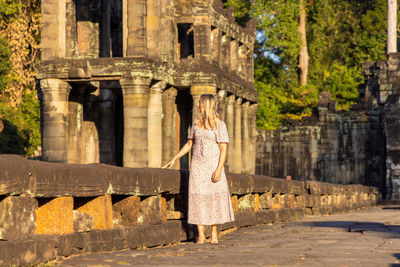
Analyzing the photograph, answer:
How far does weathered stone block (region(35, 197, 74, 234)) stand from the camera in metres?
7.78

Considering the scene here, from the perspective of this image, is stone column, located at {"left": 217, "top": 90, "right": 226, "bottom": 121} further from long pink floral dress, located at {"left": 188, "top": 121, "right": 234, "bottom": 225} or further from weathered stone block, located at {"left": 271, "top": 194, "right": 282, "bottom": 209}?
long pink floral dress, located at {"left": 188, "top": 121, "right": 234, "bottom": 225}

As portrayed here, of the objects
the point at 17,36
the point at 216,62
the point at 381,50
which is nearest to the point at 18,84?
the point at 17,36

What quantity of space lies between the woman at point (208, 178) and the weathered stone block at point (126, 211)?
1266 millimetres

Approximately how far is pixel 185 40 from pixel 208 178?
32752mm

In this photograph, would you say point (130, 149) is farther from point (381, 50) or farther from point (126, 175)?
point (381, 50)

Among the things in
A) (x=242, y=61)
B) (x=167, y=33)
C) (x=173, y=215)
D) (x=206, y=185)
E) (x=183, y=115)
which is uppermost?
(x=242, y=61)

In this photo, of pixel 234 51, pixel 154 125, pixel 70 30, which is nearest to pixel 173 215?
pixel 154 125

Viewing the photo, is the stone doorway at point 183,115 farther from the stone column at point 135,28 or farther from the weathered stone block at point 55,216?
the weathered stone block at point 55,216

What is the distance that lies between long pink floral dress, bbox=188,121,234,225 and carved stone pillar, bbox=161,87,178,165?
95.6 feet

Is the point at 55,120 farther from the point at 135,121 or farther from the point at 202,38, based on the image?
the point at 202,38

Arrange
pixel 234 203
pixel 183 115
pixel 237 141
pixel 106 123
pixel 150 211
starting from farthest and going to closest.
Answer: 1. pixel 237 141
2. pixel 183 115
3. pixel 106 123
4. pixel 234 203
5. pixel 150 211

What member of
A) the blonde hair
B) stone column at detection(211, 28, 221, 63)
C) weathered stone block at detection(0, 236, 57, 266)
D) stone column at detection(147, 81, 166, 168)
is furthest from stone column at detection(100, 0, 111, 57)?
weathered stone block at detection(0, 236, 57, 266)

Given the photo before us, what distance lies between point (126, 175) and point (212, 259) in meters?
1.60

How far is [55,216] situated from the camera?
7.85 metres
